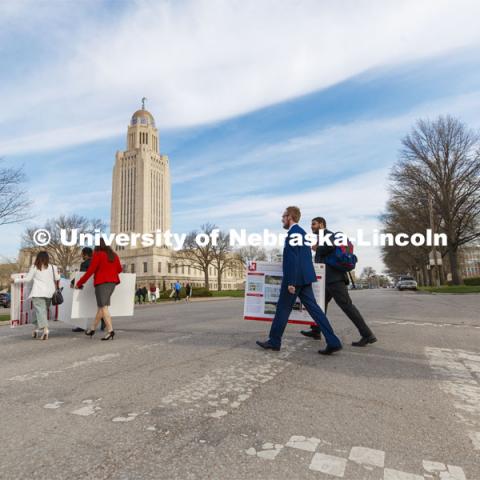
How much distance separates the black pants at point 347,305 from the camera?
5759mm

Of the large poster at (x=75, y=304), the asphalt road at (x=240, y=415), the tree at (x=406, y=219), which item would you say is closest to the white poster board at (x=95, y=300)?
the large poster at (x=75, y=304)

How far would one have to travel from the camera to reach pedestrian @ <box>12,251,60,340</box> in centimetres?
694

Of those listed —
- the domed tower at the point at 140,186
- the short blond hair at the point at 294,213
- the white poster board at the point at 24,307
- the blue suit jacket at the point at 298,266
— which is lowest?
the white poster board at the point at 24,307

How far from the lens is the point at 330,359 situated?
482 cm

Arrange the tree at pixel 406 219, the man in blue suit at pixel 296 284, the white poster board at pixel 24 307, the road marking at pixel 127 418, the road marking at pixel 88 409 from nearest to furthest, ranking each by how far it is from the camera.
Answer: the road marking at pixel 127 418 < the road marking at pixel 88 409 < the man in blue suit at pixel 296 284 < the white poster board at pixel 24 307 < the tree at pixel 406 219

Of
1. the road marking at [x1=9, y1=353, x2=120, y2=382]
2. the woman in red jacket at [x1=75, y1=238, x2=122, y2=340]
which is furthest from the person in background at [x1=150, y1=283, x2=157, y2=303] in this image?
the road marking at [x1=9, y1=353, x2=120, y2=382]

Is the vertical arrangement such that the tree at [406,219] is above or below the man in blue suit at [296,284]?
above

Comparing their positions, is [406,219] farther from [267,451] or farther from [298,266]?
[267,451]

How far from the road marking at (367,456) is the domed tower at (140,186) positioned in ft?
359

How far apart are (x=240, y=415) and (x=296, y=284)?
Result: 8.66ft

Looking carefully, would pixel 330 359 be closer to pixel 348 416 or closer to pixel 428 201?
pixel 348 416

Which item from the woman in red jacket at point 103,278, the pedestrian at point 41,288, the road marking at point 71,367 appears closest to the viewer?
the road marking at point 71,367

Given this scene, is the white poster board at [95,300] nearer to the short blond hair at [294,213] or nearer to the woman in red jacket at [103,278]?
the woman in red jacket at [103,278]

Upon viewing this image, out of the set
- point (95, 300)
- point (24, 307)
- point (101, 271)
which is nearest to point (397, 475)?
point (101, 271)
